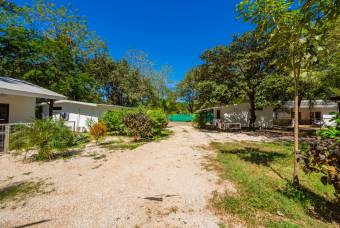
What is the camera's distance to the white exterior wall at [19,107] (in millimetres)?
9313

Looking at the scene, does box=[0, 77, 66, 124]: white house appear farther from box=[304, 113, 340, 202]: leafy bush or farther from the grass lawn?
box=[304, 113, 340, 202]: leafy bush

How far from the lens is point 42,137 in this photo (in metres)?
5.84

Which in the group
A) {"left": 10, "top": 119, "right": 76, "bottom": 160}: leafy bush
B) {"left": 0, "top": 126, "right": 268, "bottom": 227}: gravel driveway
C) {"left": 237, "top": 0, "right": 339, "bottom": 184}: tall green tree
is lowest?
{"left": 0, "top": 126, "right": 268, "bottom": 227}: gravel driveway

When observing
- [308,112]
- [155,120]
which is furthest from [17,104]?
[308,112]

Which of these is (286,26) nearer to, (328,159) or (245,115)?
(328,159)

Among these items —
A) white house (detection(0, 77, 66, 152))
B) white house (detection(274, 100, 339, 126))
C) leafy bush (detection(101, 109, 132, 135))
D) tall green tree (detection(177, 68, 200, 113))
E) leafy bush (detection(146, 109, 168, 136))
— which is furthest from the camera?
tall green tree (detection(177, 68, 200, 113))

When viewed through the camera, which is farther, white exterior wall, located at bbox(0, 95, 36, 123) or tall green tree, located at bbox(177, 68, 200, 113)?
tall green tree, located at bbox(177, 68, 200, 113)

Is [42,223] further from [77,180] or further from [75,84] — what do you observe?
[75,84]

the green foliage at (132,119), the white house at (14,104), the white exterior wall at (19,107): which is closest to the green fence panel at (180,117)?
the green foliage at (132,119)

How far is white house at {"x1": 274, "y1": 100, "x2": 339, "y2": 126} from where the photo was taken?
22.2 meters

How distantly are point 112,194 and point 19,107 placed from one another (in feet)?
32.0

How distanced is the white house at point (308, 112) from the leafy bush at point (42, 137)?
22.9 meters

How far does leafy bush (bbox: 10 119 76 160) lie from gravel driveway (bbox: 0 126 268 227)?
0.54 m

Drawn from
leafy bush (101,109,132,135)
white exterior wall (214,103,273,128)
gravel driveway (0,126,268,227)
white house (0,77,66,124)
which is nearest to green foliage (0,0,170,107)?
white house (0,77,66,124)
